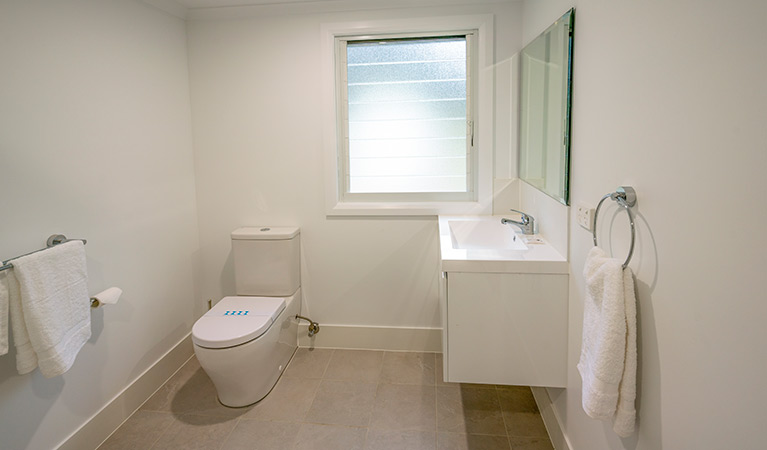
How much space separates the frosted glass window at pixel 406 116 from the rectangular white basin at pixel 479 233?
0.36m

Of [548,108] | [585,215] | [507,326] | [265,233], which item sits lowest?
[507,326]

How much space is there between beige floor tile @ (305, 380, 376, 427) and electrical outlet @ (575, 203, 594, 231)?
4.75 ft

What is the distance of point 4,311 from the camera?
1622 mm

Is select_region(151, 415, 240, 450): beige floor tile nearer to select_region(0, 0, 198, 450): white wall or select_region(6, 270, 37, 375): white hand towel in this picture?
select_region(0, 0, 198, 450): white wall

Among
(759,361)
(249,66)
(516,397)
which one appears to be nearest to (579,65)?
(759,361)

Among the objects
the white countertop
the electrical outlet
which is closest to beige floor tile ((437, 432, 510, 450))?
the white countertop

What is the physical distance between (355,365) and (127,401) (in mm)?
1278

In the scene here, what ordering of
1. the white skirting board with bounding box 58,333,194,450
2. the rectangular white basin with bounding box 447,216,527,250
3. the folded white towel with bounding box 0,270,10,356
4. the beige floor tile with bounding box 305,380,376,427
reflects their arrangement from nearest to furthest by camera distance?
1. the folded white towel with bounding box 0,270,10,356
2. the white skirting board with bounding box 58,333,194,450
3. the beige floor tile with bounding box 305,380,376,427
4. the rectangular white basin with bounding box 447,216,527,250

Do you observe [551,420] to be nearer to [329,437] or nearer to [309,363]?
[329,437]

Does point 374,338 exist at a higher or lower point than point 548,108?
lower

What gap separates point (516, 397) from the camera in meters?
2.52

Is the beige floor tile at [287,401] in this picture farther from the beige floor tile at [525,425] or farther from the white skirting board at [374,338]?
the beige floor tile at [525,425]

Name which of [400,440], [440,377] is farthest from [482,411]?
[400,440]

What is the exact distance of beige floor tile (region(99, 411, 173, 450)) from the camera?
2.16 m
